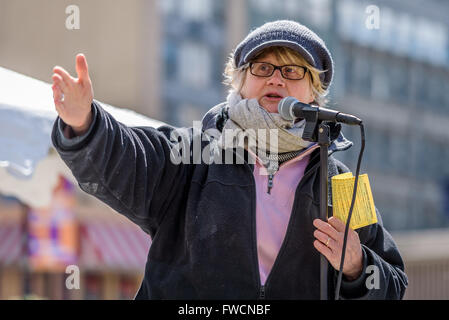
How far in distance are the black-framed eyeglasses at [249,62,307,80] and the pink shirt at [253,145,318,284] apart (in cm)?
29

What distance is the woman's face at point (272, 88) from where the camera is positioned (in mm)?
3670

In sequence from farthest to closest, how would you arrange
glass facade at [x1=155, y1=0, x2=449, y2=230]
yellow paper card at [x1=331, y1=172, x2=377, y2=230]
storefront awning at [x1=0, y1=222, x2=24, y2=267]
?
glass facade at [x1=155, y1=0, x2=449, y2=230]
storefront awning at [x1=0, y1=222, x2=24, y2=267]
yellow paper card at [x1=331, y1=172, x2=377, y2=230]

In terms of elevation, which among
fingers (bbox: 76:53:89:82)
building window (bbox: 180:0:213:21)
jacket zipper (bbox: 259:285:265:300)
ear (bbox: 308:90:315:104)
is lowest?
jacket zipper (bbox: 259:285:265:300)

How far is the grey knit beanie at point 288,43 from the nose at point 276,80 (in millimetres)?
110

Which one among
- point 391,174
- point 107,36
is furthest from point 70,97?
point 391,174

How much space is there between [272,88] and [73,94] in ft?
2.81

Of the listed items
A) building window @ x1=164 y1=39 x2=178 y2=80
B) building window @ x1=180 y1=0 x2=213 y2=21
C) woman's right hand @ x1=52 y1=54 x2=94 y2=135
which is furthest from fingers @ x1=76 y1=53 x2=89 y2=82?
building window @ x1=180 y1=0 x2=213 y2=21

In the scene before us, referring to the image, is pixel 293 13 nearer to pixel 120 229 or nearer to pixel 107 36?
Result: pixel 107 36

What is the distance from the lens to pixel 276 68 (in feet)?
12.2

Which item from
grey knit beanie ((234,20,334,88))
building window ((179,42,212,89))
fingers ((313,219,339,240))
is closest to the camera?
fingers ((313,219,339,240))

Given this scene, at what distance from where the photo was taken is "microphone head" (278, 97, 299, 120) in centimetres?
345

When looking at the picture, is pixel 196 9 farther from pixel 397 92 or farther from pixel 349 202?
pixel 349 202

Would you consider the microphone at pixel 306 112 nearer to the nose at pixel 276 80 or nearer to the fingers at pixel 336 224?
the nose at pixel 276 80

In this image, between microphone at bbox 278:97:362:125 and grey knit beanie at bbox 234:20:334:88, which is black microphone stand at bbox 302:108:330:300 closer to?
microphone at bbox 278:97:362:125
